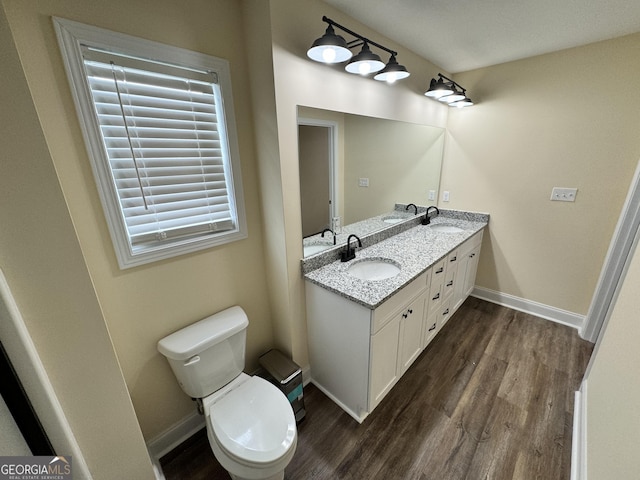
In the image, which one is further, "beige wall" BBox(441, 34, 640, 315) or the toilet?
"beige wall" BBox(441, 34, 640, 315)

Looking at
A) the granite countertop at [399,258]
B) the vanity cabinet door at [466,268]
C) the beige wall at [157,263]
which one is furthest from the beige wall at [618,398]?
the beige wall at [157,263]

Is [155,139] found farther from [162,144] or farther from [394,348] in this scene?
[394,348]

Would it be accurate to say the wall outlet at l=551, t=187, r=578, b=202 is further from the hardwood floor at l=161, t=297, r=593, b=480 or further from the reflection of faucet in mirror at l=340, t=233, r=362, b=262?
the reflection of faucet in mirror at l=340, t=233, r=362, b=262

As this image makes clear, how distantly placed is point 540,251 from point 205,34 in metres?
3.07

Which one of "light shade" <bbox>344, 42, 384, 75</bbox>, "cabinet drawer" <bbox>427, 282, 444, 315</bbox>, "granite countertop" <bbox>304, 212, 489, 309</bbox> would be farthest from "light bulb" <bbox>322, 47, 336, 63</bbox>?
"cabinet drawer" <bbox>427, 282, 444, 315</bbox>

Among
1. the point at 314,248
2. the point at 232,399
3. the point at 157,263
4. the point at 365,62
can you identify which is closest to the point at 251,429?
the point at 232,399

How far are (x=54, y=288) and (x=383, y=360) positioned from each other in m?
1.48

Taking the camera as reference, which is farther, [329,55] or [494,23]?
[494,23]

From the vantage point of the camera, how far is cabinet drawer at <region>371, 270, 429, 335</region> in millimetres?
1322

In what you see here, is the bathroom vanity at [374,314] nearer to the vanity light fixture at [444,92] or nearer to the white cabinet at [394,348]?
the white cabinet at [394,348]

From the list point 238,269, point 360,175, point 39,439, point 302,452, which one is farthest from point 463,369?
point 39,439

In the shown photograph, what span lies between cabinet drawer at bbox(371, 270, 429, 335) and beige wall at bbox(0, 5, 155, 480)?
3.56 ft

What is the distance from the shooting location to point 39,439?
72 cm

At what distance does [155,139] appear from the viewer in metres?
1.15
